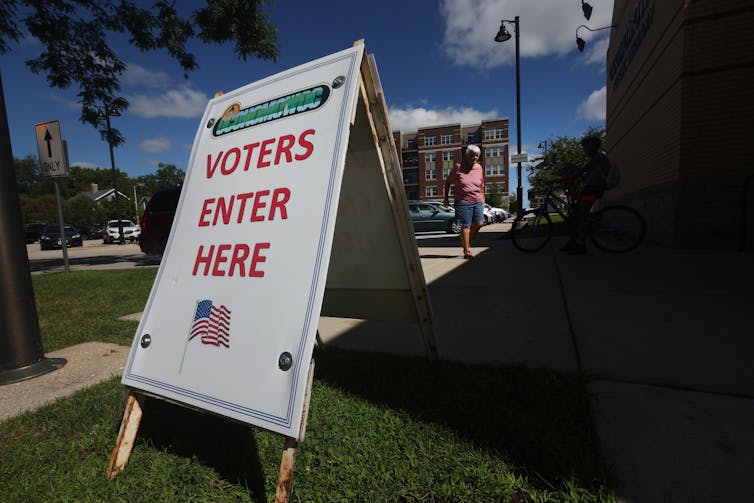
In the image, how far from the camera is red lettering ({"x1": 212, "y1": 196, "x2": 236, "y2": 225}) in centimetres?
167

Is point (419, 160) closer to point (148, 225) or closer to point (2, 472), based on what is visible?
point (148, 225)

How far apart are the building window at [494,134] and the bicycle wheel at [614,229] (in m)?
58.4

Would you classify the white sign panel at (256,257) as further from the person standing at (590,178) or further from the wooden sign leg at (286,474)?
the person standing at (590,178)

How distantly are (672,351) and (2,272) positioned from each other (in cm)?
432

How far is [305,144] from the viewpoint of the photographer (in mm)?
1559

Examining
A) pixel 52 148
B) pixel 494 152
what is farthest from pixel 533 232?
pixel 494 152

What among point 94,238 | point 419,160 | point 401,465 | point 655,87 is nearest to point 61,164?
point 401,465

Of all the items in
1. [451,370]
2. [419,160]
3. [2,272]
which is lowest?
[451,370]

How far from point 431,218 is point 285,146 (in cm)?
1445

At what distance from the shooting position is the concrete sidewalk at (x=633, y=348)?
4.38 ft

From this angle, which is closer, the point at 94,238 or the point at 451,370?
the point at 451,370

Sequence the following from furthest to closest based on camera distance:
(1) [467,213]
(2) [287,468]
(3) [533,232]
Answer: (3) [533,232] < (1) [467,213] < (2) [287,468]

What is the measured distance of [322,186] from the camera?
1419 millimetres

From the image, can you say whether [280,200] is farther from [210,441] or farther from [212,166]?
[210,441]
